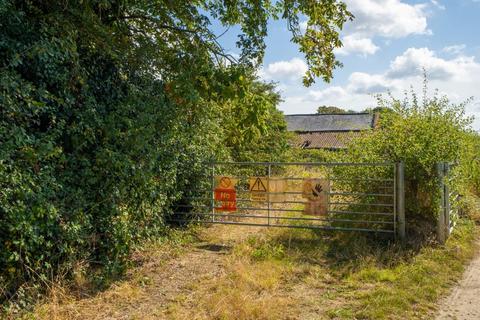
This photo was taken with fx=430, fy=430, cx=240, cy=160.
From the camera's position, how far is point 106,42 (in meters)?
6.19

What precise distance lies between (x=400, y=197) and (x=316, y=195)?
157 centimetres

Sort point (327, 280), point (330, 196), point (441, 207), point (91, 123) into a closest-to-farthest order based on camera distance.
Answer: point (91, 123) < point (327, 280) < point (441, 207) < point (330, 196)

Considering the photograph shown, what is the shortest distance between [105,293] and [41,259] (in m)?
0.89

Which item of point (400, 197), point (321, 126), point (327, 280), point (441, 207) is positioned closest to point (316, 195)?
point (400, 197)

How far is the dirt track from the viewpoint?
4.79 metres

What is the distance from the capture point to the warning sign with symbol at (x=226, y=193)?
9.09m

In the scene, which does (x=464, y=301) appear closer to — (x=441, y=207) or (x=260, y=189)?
(x=441, y=207)

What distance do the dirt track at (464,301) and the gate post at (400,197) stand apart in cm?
139

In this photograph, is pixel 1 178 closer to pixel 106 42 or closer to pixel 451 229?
pixel 106 42

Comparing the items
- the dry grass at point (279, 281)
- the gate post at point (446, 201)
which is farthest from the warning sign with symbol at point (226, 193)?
the gate post at point (446, 201)

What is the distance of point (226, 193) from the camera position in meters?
9.15

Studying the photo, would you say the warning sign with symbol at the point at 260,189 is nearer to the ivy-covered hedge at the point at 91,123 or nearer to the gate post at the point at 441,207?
the ivy-covered hedge at the point at 91,123

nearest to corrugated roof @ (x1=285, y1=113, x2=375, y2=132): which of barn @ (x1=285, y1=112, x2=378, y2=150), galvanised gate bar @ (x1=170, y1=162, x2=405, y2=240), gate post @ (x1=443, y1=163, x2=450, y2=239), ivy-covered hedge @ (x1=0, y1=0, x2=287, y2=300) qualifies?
barn @ (x1=285, y1=112, x2=378, y2=150)

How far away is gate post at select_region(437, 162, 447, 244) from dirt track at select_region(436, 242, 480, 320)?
1.25 meters
